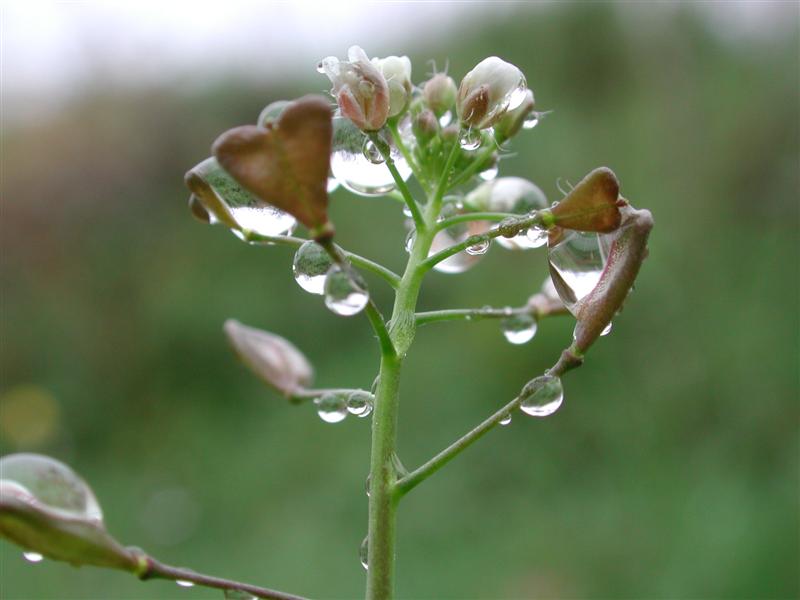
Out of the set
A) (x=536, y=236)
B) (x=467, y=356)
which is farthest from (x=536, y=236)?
(x=467, y=356)

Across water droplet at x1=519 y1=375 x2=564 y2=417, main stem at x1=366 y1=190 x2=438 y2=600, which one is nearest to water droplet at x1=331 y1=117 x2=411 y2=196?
main stem at x1=366 y1=190 x2=438 y2=600

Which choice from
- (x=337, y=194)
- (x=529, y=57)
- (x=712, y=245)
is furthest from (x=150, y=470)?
(x=529, y=57)

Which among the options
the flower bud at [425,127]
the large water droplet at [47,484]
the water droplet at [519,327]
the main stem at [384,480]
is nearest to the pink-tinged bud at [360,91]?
the flower bud at [425,127]

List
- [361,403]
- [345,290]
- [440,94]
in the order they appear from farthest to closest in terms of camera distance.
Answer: [440,94] < [361,403] < [345,290]

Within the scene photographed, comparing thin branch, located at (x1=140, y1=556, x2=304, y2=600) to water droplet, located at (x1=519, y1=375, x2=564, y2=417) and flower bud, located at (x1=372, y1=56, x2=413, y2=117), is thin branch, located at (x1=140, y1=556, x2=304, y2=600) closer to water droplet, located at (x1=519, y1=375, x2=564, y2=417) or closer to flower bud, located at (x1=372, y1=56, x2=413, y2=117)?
water droplet, located at (x1=519, y1=375, x2=564, y2=417)

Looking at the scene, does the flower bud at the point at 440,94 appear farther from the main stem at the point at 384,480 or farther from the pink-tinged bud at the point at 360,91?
the main stem at the point at 384,480

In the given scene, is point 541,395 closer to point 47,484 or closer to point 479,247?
point 479,247
